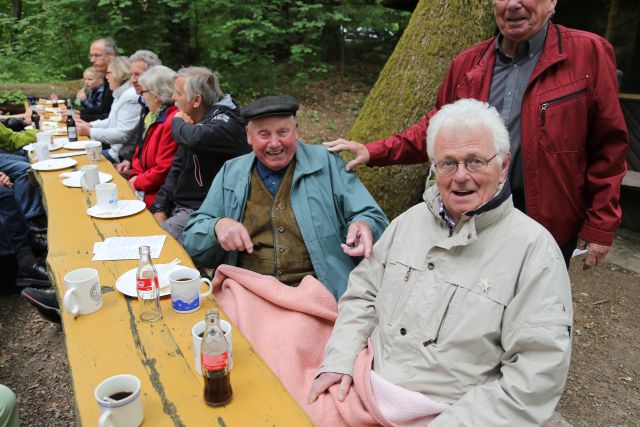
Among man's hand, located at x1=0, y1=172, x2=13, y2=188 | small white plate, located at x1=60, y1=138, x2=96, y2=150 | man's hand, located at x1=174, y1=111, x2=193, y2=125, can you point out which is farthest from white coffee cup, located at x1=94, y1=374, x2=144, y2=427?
man's hand, located at x1=0, y1=172, x2=13, y2=188

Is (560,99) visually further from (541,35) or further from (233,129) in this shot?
(233,129)

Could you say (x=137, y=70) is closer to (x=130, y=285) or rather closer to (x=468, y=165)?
(x=130, y=285)

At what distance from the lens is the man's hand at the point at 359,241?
2150 mm

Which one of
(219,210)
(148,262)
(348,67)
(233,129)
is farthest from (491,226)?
(348,67)

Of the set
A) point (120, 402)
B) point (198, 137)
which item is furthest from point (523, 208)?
point (198, 137)

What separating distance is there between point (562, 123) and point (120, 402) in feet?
6.98

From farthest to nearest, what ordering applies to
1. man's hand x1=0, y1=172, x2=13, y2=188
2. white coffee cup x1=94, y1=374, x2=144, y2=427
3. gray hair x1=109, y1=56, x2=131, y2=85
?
gray hair x1=109, y1=56, x2=131, y2=85, man's hand x1=0, y1=172, x2=13, y2=188, white coffee cup x1=94, y1=374, x2=144, y2=427

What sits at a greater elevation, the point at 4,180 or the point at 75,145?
the point at 75,145

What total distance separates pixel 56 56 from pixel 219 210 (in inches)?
383

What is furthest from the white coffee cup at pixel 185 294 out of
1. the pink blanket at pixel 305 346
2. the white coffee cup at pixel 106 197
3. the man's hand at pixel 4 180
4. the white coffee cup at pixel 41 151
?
the man's hand at pixel 4 180

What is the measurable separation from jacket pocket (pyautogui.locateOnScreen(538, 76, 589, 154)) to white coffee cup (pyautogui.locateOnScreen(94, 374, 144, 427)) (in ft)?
6.54

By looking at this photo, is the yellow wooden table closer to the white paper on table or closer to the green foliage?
the white paper on table

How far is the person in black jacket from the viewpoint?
3.44 metres

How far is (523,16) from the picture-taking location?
2.27m
